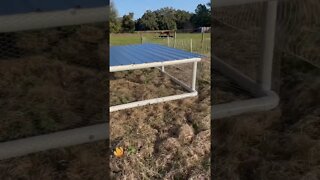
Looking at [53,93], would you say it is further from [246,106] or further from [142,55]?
[246,106]

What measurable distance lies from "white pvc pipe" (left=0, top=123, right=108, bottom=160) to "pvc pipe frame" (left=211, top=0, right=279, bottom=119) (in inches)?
11.6

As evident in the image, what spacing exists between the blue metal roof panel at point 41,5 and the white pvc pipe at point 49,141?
0.25 m

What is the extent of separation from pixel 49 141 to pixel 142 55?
67 centimetres

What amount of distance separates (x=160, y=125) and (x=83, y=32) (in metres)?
0.39

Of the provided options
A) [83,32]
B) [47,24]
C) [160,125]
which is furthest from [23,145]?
[160,125]

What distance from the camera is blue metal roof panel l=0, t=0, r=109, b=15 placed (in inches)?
24.7

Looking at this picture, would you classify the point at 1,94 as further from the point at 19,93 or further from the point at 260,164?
the point at 260,164

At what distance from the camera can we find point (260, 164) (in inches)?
38.5

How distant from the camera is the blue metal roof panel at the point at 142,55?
1.28 m

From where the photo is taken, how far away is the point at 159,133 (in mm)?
1189

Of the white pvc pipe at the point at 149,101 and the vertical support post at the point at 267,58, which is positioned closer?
the vertical support post at the point at 267,58

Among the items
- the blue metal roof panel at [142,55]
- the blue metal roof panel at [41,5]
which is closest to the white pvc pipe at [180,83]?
the blue metal roof panel at [142,55]

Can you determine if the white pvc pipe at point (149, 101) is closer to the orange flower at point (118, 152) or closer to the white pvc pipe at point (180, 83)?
the white pvc pipe at point (180, 83)

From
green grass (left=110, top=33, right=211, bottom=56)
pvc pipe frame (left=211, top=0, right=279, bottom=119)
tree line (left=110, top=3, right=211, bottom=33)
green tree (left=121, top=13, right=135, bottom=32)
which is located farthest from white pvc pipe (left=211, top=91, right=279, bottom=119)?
green grass (left=110, top=33, right=211, bottom=56)
